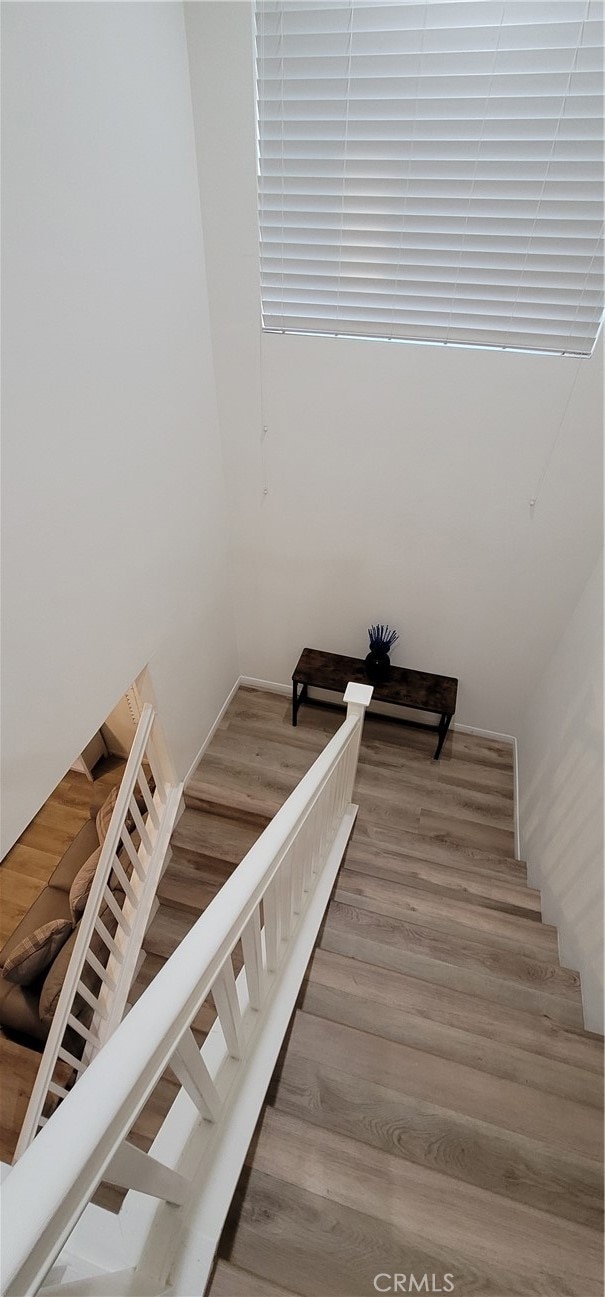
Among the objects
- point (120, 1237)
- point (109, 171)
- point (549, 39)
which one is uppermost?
point (549, 39)

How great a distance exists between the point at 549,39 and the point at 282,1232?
305 cm

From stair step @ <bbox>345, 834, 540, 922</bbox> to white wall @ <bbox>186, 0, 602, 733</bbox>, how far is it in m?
1.13

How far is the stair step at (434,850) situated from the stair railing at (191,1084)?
992mm

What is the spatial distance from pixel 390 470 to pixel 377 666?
1.10m

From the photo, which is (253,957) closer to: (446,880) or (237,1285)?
(237,1285)

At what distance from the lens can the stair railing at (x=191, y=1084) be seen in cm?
49

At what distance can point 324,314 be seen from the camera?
2.23 metres

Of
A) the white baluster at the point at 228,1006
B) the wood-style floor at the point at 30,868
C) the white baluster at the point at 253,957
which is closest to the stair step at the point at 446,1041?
the white baluster at the point at 253,957

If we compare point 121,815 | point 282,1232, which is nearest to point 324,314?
point 121,815

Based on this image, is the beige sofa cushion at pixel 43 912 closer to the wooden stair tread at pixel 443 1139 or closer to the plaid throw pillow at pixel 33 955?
the plaid throw pillow at pixel 33 955

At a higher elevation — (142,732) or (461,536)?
(461,536)

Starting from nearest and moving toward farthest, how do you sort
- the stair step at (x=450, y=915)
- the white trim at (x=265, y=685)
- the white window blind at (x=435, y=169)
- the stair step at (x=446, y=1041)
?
the stair step at (x=446, y=1041) < the white window blind at (x=435, y=169) < the stair step at (x=450, y=915) < the white trim at (x=265, y=685)

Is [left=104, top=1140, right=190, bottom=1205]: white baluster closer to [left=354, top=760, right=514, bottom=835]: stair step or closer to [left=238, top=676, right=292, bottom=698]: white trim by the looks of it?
[left=354, top=760, right=514, bottom=835]: stair step

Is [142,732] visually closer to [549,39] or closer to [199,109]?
[199,109]
